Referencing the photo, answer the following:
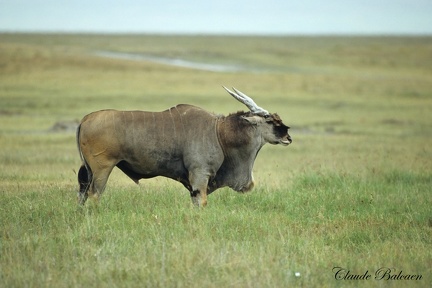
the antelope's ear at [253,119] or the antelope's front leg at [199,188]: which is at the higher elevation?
the antelope's ear at [253,119]

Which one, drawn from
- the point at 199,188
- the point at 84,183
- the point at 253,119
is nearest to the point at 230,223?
the point at 199,188

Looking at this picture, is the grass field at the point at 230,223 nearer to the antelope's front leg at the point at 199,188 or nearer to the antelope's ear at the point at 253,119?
the antelope's front leg at the point at 199,188

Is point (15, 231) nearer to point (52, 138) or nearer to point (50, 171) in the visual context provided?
point (50, 171)

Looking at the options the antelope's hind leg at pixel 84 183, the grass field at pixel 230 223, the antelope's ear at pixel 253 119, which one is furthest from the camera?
the antelope's ear at pixel 253 119

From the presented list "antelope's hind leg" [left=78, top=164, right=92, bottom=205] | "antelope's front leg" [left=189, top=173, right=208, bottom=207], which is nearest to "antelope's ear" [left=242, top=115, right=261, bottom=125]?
"antelope's front leg" [left=189, top=173, right=208, bottom=207]

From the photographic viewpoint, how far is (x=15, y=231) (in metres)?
8.55

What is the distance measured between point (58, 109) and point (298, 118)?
10133 millimetres

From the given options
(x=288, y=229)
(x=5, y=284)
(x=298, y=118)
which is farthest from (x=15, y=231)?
(x=298, y=118)

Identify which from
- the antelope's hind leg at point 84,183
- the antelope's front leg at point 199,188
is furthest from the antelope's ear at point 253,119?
the antelope's hind leg at point 84,183

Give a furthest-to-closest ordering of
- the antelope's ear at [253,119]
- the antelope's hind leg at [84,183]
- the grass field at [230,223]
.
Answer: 1. the antelope's ear at [253,119]
2. the antelope's hind leg at [84,183]
3. the grass field at [230,223]

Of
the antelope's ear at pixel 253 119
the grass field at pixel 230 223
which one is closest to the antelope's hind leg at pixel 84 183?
the grass field at pixel 230 223

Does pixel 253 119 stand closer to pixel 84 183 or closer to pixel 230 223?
pixel 230 223

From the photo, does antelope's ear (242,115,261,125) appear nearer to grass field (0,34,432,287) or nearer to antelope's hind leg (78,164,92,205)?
grass field (0,34,432,287)

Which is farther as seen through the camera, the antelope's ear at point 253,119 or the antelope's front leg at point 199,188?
the antelope's ear at point 253,119
